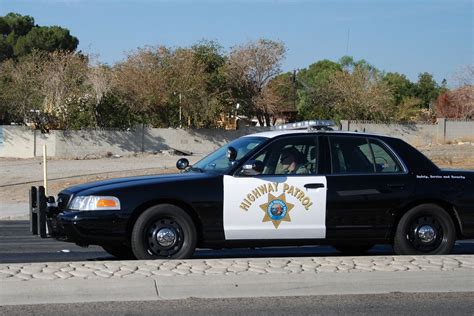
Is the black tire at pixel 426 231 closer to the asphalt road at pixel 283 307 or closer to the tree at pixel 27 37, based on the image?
the asphalt road at pixel 283 307

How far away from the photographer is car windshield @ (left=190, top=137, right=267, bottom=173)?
340 inches

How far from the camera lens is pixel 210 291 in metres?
6.60

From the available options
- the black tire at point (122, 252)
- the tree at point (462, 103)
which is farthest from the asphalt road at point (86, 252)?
the tree at point (462, 103)

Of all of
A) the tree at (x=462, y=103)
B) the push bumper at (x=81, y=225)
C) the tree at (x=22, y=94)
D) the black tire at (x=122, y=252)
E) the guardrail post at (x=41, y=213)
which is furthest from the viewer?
the tree at (x=462, y=103)

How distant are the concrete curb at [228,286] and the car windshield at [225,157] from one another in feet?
6.73

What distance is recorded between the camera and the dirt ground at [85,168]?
24.5m

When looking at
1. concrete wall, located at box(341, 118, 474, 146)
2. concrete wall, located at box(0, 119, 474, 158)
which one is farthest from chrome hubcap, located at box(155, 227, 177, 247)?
concrete wall, located at box(341, 118, 474, 146)

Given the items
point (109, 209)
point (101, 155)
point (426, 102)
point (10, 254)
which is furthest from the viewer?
point (426, 102)

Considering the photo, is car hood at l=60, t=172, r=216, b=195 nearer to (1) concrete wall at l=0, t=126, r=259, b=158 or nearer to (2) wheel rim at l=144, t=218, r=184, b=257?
(2) wheel rim at l=144, t=218, r=184, b=257

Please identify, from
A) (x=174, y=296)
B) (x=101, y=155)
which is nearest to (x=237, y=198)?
(x=174, y=296)

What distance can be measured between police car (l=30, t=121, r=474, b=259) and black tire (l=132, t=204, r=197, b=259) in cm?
1

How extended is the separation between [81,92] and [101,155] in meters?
3.83

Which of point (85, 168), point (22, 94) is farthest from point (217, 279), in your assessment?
point (22, 94)

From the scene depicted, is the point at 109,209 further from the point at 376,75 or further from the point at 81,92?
the point at 376,75
